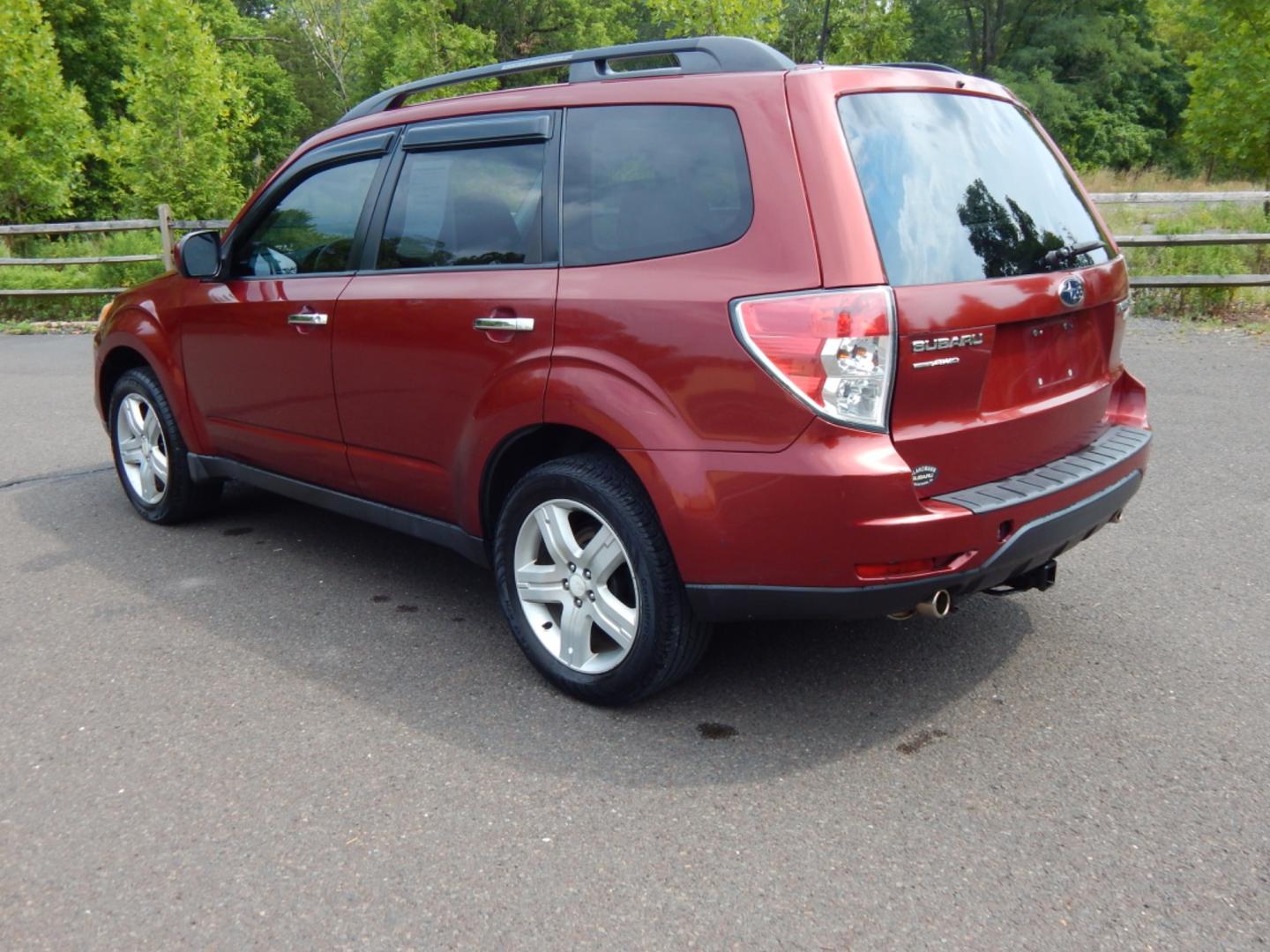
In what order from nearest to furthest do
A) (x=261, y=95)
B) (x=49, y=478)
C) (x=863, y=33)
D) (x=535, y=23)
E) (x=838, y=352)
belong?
(x=838, y=352), (x=49, y=478), (x=863, y=33), (x=535, y=23), (x=261, y=95)

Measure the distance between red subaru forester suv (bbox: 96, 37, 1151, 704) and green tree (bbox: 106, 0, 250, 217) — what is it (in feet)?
53.8

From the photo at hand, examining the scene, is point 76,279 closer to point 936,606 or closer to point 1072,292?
point 1072,292

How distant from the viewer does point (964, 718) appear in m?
3.39

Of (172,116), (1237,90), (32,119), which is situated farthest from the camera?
(32,119)

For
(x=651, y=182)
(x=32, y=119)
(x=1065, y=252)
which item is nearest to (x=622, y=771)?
(x=651, y=182)

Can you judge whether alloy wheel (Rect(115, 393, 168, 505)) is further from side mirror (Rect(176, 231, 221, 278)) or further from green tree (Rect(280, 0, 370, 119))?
green tree (Rect(280, 0, 370, 119))

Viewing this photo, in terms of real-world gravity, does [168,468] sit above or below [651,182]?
below

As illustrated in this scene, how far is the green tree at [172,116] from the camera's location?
1886 cm

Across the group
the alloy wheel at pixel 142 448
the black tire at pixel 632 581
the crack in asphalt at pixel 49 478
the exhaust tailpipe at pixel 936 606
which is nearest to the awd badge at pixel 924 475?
the exhaust tailpipe at pixel 936 606

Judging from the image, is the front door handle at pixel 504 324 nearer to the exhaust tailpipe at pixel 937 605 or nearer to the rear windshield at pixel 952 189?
the rear windshield at pixel 952 189

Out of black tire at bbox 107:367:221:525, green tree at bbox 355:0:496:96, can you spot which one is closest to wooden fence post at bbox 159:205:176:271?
black tire at bbox 107:367:221:525

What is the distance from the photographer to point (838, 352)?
9.43 ft

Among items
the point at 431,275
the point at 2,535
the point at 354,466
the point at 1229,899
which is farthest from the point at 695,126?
the point at 2,535

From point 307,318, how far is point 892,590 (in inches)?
98.4
